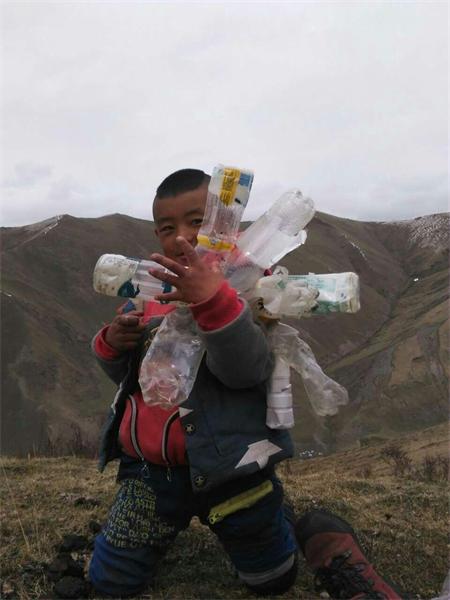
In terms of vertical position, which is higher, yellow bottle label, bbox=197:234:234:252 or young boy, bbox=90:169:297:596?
yellow bottle label, bbox=197:234:234:252

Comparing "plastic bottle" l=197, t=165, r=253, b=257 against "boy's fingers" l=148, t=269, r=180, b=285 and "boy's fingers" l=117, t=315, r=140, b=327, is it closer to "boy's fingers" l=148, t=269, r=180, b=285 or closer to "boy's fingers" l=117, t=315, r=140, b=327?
"boy's fingers" l=148, t=269, r=180, b=285

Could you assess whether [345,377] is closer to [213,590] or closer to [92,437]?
[92,437]

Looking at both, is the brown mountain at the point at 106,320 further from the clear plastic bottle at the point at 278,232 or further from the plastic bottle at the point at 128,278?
the clear plastic bottle at the point at 278,232

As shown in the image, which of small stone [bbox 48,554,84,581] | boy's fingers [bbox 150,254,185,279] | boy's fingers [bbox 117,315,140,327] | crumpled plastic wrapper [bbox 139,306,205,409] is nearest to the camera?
boy's fingers [bbox 150,254,185,279]

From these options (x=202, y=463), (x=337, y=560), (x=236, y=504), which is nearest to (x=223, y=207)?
(x=202, y=463)

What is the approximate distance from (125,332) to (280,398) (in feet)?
1.92

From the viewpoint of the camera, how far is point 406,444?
13.0m

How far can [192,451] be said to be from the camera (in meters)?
1.96

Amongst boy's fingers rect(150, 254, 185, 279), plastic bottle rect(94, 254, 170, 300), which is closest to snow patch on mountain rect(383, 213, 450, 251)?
plastic bottle rect(94, 254, 170, 300)

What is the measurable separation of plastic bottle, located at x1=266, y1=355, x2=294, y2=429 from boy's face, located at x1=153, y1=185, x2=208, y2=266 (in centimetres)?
49

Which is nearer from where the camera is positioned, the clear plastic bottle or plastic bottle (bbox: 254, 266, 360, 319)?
plastic bottle (bbox: 254, 266, 360, 319)

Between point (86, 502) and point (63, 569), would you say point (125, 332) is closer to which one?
point (63, 569)

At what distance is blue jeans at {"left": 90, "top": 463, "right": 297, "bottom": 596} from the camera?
6.88ft

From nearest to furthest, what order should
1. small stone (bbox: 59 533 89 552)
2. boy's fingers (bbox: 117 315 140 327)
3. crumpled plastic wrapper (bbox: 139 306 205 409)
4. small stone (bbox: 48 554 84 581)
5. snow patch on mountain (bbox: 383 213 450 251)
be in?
crumpled plastic wrapper (bbox: 139 306 205 409), boy's fingers (bbox: 117 315 140 327), small stone (bbox: 48 554 84 581), small stone (bbox: 59 533 89 552), snow patch on mountain (bbox: 383 213 450 251)
